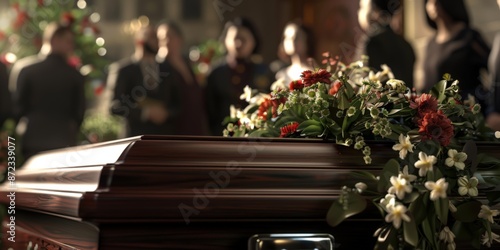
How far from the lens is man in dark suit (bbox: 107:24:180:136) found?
5367mm

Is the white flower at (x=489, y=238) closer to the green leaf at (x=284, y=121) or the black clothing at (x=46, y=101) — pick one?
the green leaf at (x=284, y=121)

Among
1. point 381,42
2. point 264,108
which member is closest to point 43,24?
point 381,42

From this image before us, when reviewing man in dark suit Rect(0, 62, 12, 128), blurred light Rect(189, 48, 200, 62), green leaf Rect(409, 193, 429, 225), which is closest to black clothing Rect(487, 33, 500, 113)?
green leaf Rect(409, 193, 429, 225)

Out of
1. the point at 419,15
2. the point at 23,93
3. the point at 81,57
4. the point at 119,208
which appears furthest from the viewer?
the point at 419,15

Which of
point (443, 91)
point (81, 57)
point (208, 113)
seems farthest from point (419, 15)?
point (443, 91)

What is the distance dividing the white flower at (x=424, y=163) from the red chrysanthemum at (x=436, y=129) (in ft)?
0.32

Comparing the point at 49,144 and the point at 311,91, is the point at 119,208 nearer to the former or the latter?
the point at 311,91

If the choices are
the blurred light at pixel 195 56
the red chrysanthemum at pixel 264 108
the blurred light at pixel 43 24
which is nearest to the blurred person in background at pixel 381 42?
the red chrysanthemum at pixel 264 108

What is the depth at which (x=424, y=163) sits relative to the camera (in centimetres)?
151

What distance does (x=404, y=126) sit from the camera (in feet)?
5.51

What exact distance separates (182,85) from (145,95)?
292 millimetres

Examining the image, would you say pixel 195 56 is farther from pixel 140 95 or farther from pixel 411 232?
pixel 411 232

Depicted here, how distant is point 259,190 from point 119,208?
0.83 ft

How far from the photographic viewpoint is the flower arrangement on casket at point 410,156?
Answer: 1490 millimetres
